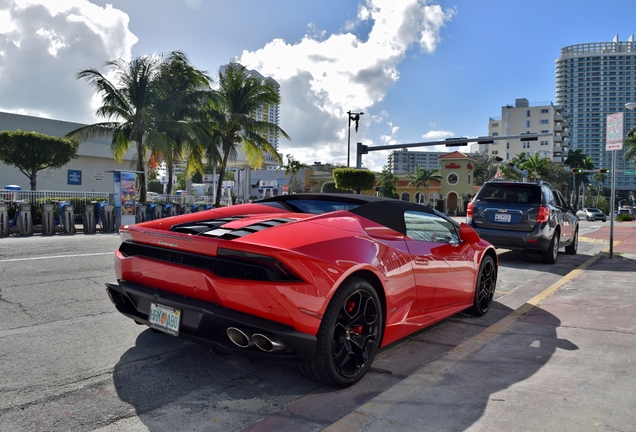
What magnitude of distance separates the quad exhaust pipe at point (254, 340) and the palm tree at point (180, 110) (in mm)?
21481

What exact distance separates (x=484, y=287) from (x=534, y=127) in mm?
114958

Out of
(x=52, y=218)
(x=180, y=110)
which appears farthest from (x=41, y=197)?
(x=180, y=110)

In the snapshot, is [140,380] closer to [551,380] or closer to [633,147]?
[551,380]

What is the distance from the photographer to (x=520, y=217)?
30.4 feet

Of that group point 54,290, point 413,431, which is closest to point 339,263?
point 413,431

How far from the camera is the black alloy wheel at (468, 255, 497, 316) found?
17.1ft

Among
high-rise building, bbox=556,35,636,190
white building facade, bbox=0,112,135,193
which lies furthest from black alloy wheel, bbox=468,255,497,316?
high-rise building, bbox=556,35,636,190

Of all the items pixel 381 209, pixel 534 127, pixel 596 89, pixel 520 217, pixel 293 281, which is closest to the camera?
pixel 293 281

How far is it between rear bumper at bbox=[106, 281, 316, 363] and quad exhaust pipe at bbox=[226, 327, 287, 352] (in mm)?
13

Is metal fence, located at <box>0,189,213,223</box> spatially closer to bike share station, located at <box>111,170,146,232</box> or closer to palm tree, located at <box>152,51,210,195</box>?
bike share station, located at <box>111,170,146,232</box>

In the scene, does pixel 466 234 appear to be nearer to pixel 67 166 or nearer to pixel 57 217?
pixel 57 217

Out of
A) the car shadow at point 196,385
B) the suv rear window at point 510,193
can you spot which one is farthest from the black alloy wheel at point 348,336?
the suv rear window at point 510,193

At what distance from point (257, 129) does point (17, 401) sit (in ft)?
89.7

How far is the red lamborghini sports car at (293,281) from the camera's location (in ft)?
9.52
